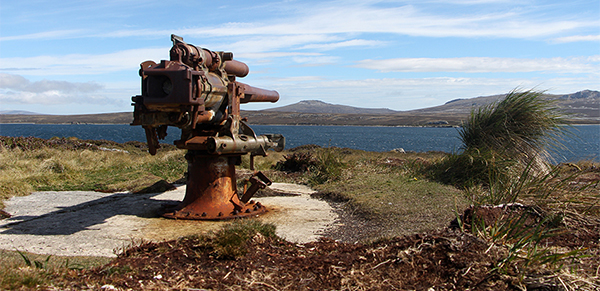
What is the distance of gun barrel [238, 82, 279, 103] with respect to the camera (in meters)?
8.10

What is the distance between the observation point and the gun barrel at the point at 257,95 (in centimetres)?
810

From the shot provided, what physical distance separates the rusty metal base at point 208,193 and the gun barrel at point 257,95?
135 centimetres

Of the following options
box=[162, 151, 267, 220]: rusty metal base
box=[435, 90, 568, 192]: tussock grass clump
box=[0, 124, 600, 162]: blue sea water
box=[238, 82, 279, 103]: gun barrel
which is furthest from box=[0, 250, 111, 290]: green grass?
box=[0, 124, 600, 162]: blue sea water

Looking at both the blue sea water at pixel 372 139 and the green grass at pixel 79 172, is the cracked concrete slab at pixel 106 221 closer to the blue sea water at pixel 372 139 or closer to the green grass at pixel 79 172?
the green grass at pixel 79 172

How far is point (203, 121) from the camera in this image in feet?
21.5

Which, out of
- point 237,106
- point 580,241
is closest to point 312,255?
point 580,241

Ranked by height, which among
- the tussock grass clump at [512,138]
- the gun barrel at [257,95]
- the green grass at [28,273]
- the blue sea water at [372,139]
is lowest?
the blue sea water at [372,139]

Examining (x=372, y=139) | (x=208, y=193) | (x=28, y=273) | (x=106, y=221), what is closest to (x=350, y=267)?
(x=28, y=273)

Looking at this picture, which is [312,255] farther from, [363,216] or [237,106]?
[237,106]

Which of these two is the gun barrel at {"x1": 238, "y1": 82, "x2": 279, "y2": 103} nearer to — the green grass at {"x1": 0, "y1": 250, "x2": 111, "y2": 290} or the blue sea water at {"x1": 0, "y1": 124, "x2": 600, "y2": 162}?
the green grass at {"x1": 0, "y1": 250, "x2": 111, "y2": 290}

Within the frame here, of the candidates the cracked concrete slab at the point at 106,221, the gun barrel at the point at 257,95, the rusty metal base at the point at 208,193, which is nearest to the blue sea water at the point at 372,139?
the gun barrel at the point at 257,95

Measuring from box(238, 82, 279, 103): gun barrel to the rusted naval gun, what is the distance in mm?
28

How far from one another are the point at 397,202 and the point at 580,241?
9.61 ft

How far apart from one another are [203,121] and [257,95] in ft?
6.92
